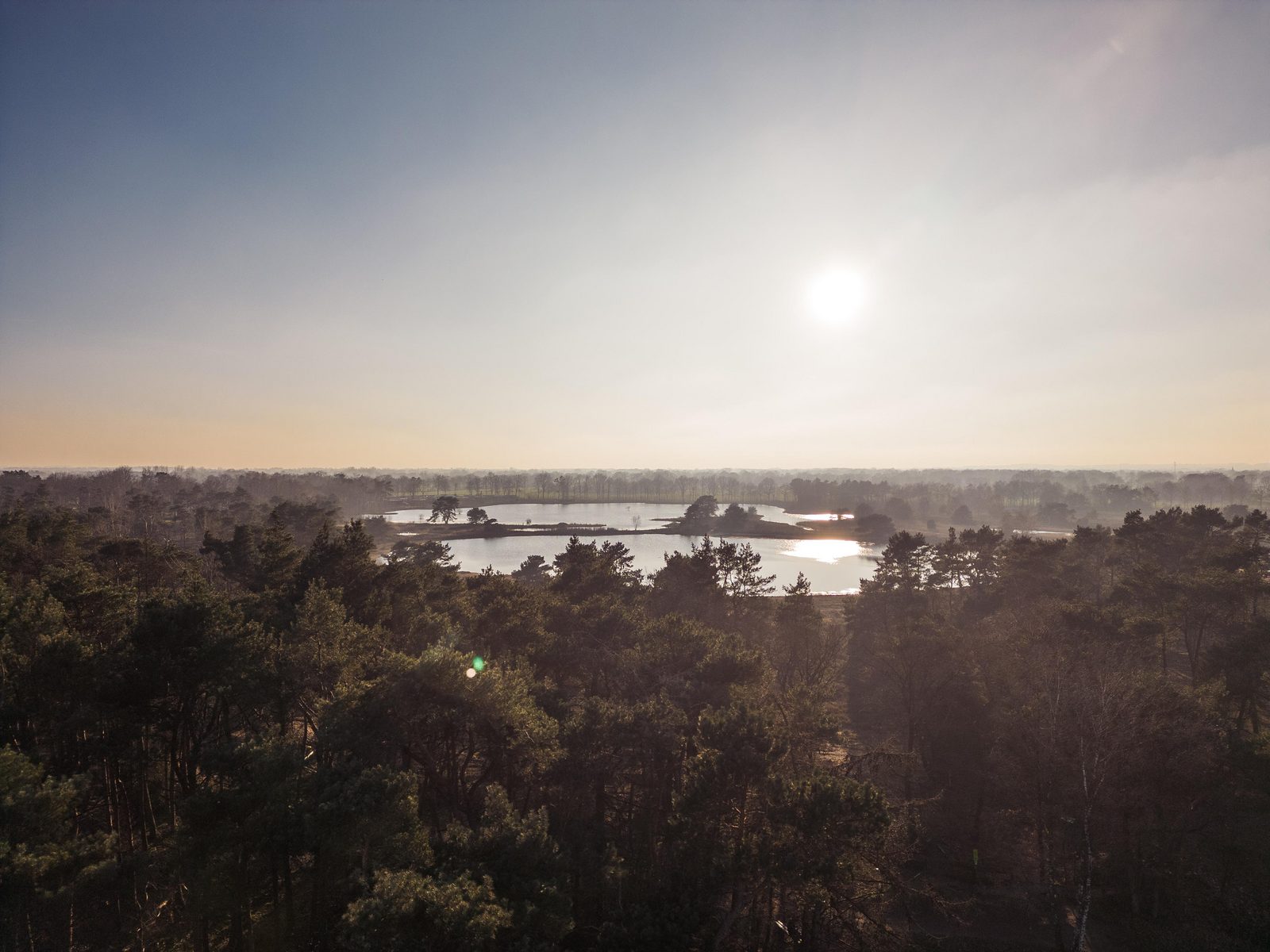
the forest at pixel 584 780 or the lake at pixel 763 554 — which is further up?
the forest at pixel 584 780

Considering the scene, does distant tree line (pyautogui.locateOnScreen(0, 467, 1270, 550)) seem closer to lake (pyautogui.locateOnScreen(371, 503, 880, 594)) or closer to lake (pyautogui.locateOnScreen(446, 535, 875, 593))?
lake (pyautogui.locateOnScreen(371, 503, 880, 594))

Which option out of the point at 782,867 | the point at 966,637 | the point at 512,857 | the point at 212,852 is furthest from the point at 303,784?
the point at 966,637

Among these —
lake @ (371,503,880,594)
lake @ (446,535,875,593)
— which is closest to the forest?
lake @ (371,503,880,594)

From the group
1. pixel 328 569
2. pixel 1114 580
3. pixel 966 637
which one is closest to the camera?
pixel 328 569

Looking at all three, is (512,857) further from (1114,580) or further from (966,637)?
(1114,580)

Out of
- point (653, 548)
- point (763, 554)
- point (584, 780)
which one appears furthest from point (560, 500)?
point (584, 780)

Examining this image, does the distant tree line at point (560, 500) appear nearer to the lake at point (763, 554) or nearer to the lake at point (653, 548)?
the lake at point (653, 548)

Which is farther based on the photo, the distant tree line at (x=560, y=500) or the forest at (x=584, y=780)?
the distant tree line at (x=560, y=500)

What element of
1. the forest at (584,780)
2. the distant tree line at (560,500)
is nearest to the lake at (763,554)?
the distant tree line at (560,500)
